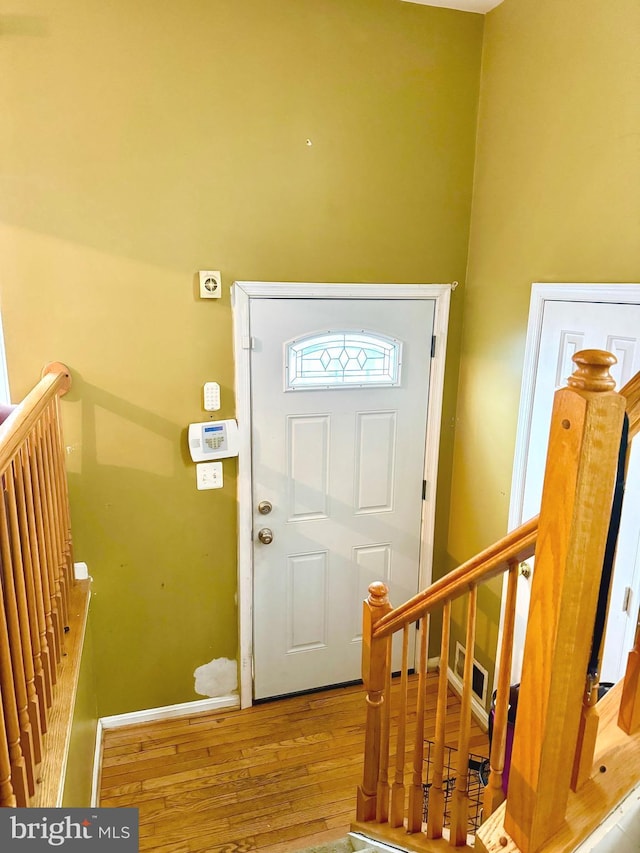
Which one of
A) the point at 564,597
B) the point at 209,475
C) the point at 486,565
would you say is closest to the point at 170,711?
the point at 209,475

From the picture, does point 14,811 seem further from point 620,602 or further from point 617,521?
point 620,602

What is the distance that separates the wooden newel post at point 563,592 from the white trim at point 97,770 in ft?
6.58

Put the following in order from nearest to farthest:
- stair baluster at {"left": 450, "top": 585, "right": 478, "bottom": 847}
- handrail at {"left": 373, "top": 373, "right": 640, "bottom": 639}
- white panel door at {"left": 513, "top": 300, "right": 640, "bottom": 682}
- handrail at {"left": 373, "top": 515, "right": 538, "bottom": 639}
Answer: handrail at {"left": 373, "top": 373, "right": 640, "bottom": 639} < handrail at {"left": 373, "top": 515, "right": 538, "bottom": 639} < stair baluster at {"left": 450, "top": 585, "right": 478, "bottom": 847} < white panel door at {"left": 513, "top": 300, "right": 640, "bottom": 682}

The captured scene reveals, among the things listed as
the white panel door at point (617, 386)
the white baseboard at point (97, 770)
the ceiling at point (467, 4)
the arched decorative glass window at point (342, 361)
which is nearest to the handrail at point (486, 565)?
the white panel door at point (617, 386)

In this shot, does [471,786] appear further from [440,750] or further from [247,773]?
[440,750]

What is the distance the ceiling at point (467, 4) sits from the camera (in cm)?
260

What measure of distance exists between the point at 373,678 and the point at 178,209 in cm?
A: 205

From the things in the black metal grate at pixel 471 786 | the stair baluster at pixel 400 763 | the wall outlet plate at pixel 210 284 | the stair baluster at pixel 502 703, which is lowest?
the black metal grate at pixel 471 786

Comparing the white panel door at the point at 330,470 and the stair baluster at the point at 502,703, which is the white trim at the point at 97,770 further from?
the stair baluster at the point at 502,703

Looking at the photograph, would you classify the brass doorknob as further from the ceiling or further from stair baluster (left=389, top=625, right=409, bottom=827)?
the ceiling

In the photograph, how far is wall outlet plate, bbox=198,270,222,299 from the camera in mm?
2574

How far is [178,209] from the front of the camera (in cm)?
250

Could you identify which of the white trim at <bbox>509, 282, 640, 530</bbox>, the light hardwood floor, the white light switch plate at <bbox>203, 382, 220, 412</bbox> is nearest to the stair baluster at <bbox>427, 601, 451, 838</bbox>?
the light hardwood floor

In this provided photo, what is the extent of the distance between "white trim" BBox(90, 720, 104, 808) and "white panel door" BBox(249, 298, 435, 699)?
0.79 meters
